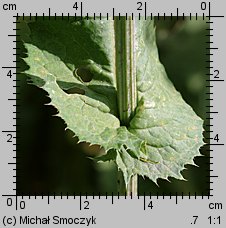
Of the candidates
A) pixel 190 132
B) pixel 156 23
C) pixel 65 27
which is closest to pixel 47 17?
pixel 65 27

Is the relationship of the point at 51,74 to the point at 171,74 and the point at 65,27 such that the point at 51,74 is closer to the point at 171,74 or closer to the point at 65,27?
the point at 65,27

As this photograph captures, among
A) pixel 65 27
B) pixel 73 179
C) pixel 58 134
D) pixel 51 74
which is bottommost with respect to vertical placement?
pixel 73 179

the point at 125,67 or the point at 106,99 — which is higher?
the point at 125,67

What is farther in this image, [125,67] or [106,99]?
[106,99]
